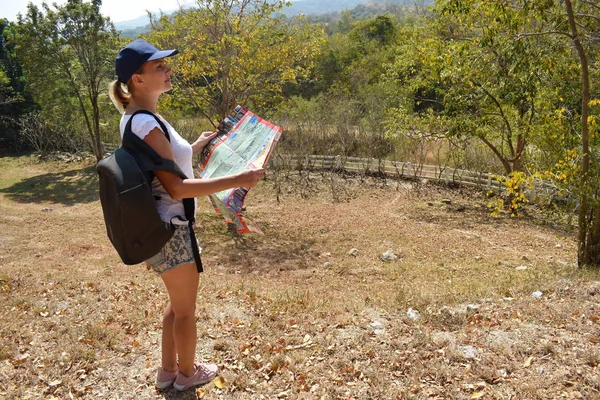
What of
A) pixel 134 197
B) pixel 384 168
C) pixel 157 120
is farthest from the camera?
pixel 384 168

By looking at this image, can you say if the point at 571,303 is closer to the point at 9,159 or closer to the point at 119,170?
the point at 119,170

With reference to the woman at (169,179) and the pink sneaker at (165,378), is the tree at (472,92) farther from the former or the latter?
the pink sneaker at (165,378)

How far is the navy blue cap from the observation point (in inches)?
84.7

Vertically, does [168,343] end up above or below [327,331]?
above

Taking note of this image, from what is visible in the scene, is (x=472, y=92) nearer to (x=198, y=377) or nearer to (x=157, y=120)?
(x=198, y=377)

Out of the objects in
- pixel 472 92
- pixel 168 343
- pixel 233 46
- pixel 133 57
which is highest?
pixel 233 46

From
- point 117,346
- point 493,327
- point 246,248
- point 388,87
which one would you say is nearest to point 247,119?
point 117,346

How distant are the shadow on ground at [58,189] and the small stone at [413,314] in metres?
13.8

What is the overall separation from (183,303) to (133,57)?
133 centimetres

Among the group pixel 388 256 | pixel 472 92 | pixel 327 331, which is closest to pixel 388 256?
pixel 388 256

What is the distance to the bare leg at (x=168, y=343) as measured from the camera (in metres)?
2.64

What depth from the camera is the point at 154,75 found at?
2215 millimetres

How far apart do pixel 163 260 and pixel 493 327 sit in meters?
2.94

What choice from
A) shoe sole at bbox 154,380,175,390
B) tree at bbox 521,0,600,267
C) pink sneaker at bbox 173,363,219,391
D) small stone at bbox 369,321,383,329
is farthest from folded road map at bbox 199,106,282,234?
tree at bbox 521,0,600,267
